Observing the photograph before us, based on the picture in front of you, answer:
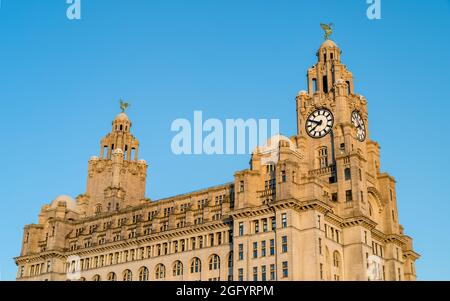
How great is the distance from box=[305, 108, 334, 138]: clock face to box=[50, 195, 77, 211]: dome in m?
59.4

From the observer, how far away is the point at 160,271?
439 ft

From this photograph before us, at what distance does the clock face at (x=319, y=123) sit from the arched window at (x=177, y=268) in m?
37.4

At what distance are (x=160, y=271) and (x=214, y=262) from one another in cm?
1324

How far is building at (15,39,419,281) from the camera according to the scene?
117 meters

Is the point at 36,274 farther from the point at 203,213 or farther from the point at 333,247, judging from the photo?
the point at 333,247

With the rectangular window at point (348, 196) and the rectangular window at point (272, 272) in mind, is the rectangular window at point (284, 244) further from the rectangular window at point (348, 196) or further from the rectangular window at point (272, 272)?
the rectangular window at point (348, 196)

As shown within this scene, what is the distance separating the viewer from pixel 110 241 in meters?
144

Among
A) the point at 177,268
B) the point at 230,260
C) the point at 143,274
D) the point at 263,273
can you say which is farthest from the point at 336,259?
the point at 143,274

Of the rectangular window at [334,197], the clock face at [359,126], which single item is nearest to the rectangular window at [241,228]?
the rectangular window at [334,197]

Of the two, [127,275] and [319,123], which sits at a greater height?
[319,123]

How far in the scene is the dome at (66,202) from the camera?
520 feet

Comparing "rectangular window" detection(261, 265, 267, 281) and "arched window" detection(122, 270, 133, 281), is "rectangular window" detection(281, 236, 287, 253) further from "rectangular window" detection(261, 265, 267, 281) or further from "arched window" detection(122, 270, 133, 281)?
"arched window" detection(122, 270, 133, 281)

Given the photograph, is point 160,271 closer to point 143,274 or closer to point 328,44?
point 143,274
